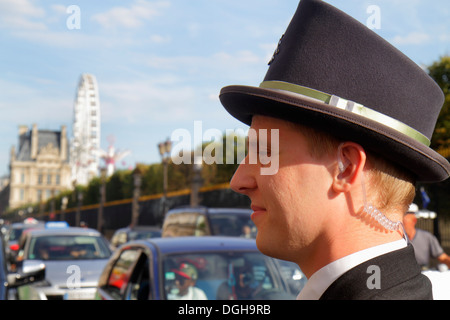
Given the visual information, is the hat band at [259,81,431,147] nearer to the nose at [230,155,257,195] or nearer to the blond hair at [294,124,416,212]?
the blond hair at [294,124,416,212]

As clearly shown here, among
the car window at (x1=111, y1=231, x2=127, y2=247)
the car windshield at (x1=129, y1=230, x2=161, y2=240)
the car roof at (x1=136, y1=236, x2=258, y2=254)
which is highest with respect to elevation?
the car roof at (x1=136, y1=236, x2=258, y2=254)

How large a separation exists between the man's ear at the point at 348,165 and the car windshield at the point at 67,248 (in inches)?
356

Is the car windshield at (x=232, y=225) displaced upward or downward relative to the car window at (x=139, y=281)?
upward

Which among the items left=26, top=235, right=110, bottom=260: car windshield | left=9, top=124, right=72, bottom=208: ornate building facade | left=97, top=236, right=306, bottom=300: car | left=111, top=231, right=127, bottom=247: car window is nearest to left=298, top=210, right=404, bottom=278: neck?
left=97, top=236, right=306, bottom=300: car

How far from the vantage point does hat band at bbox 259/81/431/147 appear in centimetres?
134

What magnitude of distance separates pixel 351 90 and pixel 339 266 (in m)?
0.37

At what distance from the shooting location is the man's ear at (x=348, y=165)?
52.9 inches

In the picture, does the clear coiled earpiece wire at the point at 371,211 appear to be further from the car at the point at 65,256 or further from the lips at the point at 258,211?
the car at the point at 65,256

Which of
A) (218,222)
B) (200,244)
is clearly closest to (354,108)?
(200,244)

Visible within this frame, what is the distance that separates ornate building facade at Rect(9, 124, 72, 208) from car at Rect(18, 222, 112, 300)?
13809cm

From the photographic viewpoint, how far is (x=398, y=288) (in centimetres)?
125

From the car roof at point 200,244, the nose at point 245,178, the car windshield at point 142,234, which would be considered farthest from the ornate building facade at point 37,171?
the nose at point 245,178

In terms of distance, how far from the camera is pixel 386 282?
4.12 feet
